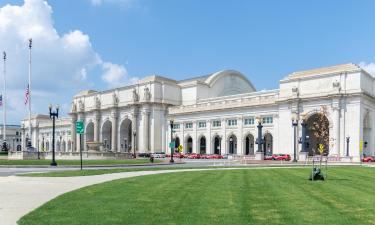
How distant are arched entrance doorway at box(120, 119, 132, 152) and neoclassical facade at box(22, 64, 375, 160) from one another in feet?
0.77

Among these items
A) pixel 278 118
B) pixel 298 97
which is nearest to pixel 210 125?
pixel 278 118

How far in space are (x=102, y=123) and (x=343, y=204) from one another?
13097 cm

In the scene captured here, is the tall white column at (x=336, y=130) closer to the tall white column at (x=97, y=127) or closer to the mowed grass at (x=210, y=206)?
the mowed grass at (x=210, y=206)

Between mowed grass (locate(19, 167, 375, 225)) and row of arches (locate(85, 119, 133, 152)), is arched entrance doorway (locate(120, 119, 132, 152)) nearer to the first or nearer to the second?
row of arches (locate(85, 119, 133, 152))

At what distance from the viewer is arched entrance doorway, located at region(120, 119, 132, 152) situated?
423ft

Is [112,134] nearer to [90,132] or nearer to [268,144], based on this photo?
[90,132]

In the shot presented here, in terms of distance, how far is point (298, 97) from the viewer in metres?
86.4

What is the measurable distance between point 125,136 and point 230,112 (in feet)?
147

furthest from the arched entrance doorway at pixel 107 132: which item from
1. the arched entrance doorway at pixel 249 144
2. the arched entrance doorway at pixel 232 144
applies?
the arched entrance doorway at pixel 249 144

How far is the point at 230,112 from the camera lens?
102625 mm

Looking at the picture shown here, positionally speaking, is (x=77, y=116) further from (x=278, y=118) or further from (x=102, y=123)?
(x=278, y=118)

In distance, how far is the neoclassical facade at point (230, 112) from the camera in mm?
79188

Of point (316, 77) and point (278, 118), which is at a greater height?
point (316, 77)

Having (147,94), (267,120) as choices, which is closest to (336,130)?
(267,120)
